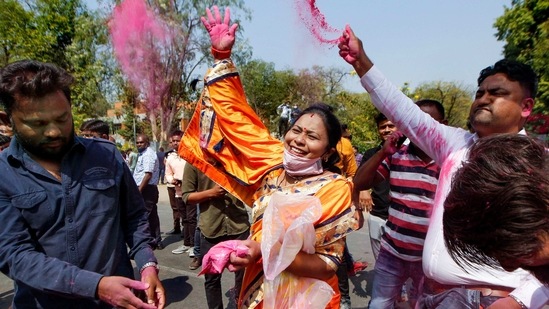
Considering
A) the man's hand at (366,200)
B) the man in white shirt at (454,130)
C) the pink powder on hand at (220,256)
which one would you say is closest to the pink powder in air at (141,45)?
the man's hand at (366,200)

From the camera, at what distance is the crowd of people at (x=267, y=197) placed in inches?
33.8

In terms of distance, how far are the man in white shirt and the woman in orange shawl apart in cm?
32

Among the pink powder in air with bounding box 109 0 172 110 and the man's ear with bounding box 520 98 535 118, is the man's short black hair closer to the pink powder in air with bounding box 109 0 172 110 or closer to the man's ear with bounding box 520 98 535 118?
the man's ear with bounding box 520 98 535 118

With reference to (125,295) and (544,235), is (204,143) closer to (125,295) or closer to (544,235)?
(125,295)

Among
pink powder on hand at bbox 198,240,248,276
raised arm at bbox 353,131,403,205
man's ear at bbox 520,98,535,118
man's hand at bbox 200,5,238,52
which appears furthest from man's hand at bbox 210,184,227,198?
man's ear at bbox 520,98,535,118

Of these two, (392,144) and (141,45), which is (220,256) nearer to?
(392,144)

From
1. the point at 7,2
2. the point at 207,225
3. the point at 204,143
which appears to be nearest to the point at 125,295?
the point at 204,143

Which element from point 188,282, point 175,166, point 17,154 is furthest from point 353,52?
point 175,166

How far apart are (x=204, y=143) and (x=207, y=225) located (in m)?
1.50

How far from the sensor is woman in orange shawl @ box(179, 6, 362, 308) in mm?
1767

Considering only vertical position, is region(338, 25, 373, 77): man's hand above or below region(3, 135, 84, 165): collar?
above

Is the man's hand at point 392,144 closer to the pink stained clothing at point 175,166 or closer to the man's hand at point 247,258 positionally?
the man's hand at point 247,258

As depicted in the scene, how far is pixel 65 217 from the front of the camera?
1.55 meters

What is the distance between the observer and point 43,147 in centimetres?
155
